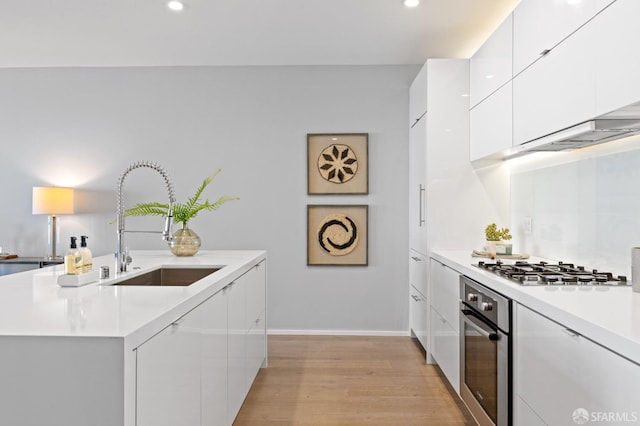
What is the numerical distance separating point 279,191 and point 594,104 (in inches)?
117

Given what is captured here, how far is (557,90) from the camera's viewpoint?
2.10 meters

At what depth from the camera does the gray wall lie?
170 inches

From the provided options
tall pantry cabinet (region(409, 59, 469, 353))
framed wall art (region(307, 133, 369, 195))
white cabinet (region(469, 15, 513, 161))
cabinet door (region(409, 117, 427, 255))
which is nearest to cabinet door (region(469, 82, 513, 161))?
white cabinet (region(469, 15, 513, 161))

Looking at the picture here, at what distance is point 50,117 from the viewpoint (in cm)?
448

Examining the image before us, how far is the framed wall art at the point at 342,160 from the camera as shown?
Answer: 14.1 feet

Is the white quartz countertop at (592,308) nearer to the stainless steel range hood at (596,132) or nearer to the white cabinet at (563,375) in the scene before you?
the white cabinet at (563,375)

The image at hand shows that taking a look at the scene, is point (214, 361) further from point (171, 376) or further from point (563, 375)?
point (563, 375)

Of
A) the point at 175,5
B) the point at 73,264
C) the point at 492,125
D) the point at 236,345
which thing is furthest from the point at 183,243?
the point at 492,125

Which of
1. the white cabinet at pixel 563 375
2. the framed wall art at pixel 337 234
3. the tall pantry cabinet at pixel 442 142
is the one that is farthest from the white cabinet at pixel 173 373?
the framed wall art at pixel 337 234

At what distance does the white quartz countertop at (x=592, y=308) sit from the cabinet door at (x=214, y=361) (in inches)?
48.3

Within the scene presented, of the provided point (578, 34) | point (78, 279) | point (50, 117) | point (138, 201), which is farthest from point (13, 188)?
point (578, 34)

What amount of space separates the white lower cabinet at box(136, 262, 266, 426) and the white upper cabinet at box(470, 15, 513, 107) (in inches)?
77.6

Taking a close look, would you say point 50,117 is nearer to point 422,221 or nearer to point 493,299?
point 422,221

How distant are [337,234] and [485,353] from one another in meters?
2.35
